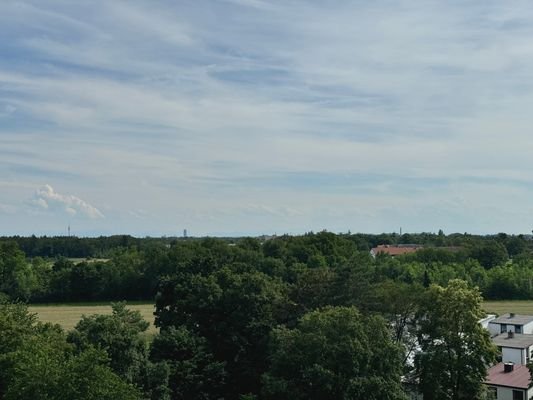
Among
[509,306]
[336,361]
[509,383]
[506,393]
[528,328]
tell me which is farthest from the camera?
[509,306]

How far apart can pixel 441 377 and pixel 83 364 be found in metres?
19.1

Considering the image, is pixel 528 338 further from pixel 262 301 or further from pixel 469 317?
pixel 262 301

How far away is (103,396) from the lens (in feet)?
67.7

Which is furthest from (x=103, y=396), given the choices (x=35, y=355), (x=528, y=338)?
(x=528, y=338)

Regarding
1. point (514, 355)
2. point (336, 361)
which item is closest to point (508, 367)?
point (514, 355)

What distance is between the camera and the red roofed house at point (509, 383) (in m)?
34.3

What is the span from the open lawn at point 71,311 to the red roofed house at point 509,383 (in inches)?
1568

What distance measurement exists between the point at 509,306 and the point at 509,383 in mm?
42597

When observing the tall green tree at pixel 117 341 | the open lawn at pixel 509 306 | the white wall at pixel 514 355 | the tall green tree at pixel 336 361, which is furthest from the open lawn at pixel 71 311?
the open lawn at pixel 509 306

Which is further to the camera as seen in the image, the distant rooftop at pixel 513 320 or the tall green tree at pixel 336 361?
the distant rooftop at pixel 513 320

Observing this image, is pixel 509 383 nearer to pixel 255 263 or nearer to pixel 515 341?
pixel 515 341

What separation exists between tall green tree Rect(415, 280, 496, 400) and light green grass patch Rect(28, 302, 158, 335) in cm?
4006

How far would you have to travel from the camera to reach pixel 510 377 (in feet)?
119

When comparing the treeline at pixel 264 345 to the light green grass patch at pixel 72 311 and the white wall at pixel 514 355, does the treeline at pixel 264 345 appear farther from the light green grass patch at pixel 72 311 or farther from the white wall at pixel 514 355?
the light green grass patch at pixel 72 311
